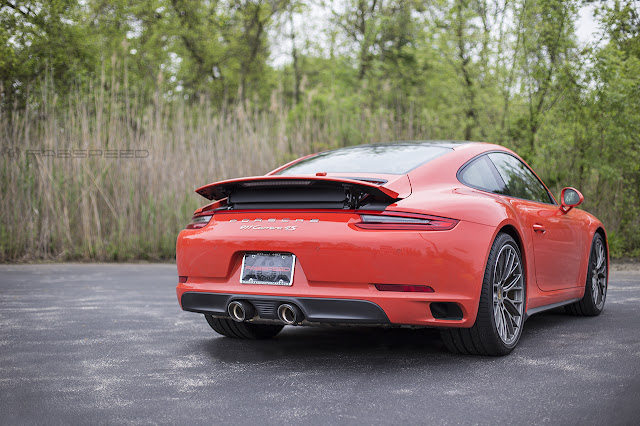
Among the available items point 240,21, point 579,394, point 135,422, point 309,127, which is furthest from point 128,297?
point 240,21

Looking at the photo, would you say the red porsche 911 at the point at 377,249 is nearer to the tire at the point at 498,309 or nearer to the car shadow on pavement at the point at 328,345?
the tire at the point at 498,309

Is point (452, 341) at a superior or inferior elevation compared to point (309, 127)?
inferior

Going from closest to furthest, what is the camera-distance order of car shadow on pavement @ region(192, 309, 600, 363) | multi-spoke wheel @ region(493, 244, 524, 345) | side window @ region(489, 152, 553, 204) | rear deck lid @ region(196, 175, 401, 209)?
rear deck lid @ region(196, 175, 401, 209) < multi-spoke wheel @ region(493, 244, 524, 345) < car shadow on pavement @ region(192, 309, 600, 363) < side window @ region(489, 152, 553, 204)

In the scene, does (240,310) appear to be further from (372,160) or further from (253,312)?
(372,160)

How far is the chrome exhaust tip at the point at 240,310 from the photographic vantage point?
3844 millimetres

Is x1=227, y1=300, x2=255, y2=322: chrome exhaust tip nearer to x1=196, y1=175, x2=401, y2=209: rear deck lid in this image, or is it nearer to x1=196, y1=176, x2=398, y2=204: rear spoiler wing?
x1=196, y1=175, x2=401, y2=209: rear deck lid

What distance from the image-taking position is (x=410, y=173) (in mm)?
3984

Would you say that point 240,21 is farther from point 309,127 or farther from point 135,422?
point 135,422

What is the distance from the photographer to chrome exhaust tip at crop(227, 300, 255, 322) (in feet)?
12.6

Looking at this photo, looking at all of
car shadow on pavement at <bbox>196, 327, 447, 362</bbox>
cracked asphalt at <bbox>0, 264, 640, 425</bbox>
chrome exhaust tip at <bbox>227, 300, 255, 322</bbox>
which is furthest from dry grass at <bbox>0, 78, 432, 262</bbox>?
chrome exhaust tip at <bbox>227, 300, 255, 322</bbox>

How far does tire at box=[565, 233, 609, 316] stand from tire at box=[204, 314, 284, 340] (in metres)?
2.56

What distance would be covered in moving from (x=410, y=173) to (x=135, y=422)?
2.00 m

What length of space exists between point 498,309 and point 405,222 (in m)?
0.87

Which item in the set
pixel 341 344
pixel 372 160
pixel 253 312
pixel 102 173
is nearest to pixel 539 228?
pixel 372 160
